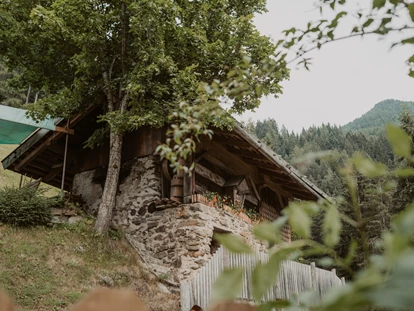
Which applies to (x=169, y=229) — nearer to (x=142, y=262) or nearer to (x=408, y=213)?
(x=142, y=262)

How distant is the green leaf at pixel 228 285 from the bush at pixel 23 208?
30.5 feet

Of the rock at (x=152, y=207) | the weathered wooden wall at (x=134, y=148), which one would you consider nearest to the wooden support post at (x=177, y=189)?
the rock at (x=152, y=207)

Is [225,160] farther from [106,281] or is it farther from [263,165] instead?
[106,281]

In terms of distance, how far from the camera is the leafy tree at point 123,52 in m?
9.96

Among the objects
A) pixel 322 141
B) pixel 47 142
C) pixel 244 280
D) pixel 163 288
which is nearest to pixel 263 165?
pixel 163 288

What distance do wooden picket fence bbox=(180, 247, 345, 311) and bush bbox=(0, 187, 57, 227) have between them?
4.34m

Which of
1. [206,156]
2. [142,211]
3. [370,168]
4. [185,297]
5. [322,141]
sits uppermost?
[322,141]

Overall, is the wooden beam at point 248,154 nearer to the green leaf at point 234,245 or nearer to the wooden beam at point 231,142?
the wooden beam at point 231,142

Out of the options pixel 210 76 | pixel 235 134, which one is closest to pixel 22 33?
pixel 210 76

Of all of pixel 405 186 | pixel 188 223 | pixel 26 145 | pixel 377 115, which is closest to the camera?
pixel 188 223

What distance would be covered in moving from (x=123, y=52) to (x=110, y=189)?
11.8 ft

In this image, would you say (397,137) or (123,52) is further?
(123,52)

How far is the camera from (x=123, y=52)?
11086 mm

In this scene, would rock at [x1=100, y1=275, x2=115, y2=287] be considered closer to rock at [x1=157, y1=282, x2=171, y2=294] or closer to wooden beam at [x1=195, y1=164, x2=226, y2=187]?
rock at [x1=157, y1=282, x2=171, y2=294]
